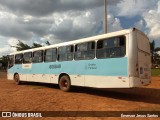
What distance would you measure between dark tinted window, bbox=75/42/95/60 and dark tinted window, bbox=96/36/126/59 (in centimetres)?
50

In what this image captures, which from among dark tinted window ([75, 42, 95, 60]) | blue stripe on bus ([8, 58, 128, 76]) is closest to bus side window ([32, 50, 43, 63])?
blue stripe on bus ([8, 58, 128, 76])

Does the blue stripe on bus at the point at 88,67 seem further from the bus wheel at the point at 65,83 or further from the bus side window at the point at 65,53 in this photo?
the bus wheel at the point at 65,83

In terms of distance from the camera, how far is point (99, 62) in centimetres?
1249

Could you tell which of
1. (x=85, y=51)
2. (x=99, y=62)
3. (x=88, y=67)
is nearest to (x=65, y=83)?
(x=88, y=67)

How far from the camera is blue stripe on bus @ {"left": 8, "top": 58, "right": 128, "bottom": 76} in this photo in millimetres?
11234

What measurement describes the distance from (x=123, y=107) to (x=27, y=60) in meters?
11.7

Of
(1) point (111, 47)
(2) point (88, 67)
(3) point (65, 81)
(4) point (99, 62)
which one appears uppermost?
(1) point (111, 47)

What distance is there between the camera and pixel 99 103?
1088 cm

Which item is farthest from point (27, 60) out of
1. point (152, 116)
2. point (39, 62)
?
point (152, 116)

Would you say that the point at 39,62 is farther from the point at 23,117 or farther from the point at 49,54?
the point at 23,117

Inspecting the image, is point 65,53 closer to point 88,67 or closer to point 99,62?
point 88,67

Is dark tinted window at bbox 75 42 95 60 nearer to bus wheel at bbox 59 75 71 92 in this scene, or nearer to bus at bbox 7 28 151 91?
bus at bbox 7 28 151 91

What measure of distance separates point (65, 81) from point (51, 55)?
2.44 m

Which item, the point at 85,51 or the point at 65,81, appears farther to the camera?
the point at 65,81
